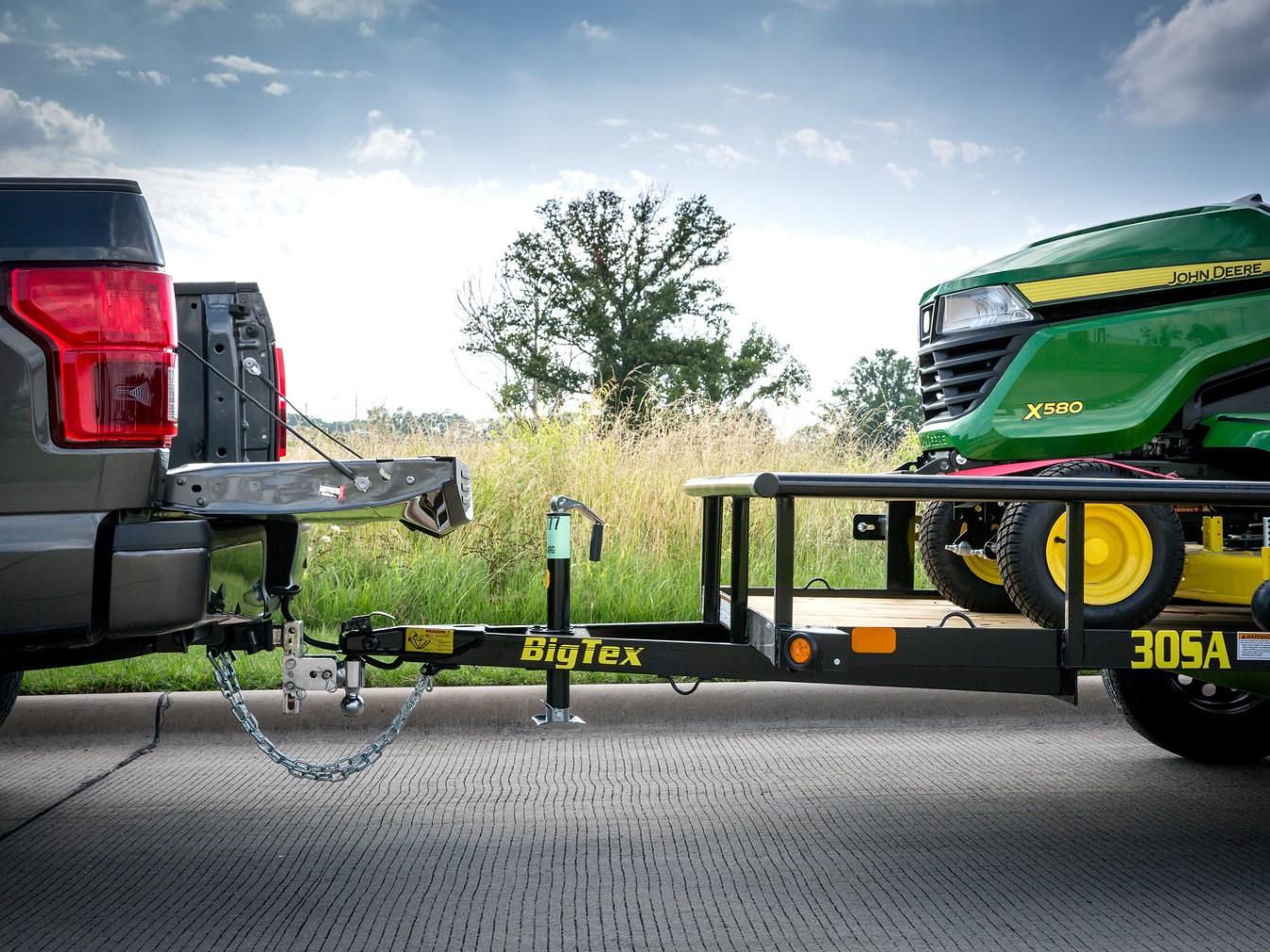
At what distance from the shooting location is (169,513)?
3271 millimetres

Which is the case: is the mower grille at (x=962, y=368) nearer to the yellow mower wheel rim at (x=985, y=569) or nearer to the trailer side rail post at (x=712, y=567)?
the yellow mower wheel rim at (x=985, y=569)

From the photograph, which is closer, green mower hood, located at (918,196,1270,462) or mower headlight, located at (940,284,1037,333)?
green mower hood, located at (918,196,1270,462)

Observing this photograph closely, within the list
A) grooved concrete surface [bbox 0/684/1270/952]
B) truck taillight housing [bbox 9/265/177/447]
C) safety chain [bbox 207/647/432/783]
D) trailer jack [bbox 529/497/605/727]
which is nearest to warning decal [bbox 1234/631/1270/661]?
grooved concrete surface [bbox 0/684/1270/952]

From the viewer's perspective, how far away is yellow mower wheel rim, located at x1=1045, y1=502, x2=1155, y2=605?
149 inches

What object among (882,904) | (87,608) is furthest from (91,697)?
(882,904)

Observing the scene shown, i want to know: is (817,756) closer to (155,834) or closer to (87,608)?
(155,834)

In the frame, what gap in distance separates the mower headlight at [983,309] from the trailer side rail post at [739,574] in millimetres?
1370

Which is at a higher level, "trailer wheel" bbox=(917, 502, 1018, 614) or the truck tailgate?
the truck tailgate

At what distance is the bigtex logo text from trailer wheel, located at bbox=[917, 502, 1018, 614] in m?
1.68

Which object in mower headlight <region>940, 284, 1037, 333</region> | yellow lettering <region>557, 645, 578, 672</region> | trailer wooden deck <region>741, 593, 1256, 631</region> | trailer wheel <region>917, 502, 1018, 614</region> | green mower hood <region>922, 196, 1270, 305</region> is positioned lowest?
yellow lettering <region>557, 645, 578, 672</region>

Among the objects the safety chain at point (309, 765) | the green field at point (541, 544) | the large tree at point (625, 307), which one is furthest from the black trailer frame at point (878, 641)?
the large tree at point (625, 307)

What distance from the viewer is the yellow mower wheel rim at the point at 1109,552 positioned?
3.77 meters

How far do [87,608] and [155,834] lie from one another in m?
1.51

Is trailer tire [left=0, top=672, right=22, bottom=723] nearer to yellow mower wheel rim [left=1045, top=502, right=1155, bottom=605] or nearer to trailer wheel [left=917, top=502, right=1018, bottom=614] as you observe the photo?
trailer wheel [left=917, top=502, right=1018, bottom=614]
